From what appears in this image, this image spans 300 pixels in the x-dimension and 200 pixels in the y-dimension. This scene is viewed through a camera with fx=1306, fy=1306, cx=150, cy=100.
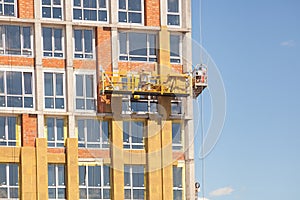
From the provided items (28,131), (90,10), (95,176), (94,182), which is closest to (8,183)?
(28,131)

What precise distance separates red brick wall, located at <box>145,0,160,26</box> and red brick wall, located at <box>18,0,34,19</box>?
7.39 meters

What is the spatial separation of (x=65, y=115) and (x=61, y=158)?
8.73 feet

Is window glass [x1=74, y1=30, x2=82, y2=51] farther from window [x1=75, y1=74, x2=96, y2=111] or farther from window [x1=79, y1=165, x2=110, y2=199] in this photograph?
window [x1=79, y1=165, x2=110, y2=199]

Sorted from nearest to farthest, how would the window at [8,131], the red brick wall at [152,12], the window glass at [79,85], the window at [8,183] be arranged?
the window at [8,183] → the window at [8,131] → the window glass at [79,85] → the red brick wall at [152,12]

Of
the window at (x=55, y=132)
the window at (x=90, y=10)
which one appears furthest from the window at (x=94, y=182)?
the window at (x=90, y=10)

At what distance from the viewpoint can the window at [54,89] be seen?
7975 cm

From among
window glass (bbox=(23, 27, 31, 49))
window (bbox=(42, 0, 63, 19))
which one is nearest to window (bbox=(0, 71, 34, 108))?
window glass (bbox=(23, 27, 31, 49))

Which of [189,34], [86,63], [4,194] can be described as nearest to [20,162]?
[4,194]

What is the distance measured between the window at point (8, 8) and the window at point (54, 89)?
4.26 m

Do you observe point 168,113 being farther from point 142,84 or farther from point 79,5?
point 79,5

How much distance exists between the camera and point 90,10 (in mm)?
81375

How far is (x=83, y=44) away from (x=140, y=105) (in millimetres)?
5178

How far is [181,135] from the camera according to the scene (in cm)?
8200

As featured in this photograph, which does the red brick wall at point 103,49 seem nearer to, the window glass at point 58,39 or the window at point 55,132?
the window glass at point 58,39
